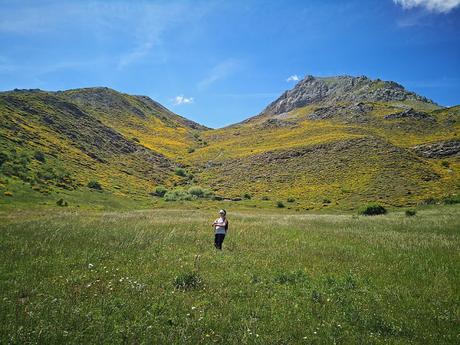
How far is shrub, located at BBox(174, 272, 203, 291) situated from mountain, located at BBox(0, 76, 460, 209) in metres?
35.9

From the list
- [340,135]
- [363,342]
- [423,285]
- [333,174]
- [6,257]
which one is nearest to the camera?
[363,342]

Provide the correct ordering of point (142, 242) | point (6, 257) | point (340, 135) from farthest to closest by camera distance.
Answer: point (340, 135), point (142, 242), point (6, 257)

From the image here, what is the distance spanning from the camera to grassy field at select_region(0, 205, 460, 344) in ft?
20.4

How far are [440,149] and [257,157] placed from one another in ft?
145

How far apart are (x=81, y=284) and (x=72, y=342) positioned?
304 centimetres

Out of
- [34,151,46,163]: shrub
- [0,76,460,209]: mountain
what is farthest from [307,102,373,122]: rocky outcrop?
[34,151,46,163]: shrub

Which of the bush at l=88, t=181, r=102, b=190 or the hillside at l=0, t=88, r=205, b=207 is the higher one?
the hillside at l=0, t=88, r=205, b=207

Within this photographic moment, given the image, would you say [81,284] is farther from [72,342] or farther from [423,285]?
[423,285]

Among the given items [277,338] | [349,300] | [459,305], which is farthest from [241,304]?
[459,305]

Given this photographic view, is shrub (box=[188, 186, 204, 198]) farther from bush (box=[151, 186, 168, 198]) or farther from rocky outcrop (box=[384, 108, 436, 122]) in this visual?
rocky outcrop (box=[384, 108, 436, 122])

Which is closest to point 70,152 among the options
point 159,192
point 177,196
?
point 159,192

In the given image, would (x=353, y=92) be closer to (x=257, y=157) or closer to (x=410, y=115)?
(x=410, y=115)

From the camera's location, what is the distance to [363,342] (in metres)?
6.18

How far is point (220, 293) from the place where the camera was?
28.0 ft
